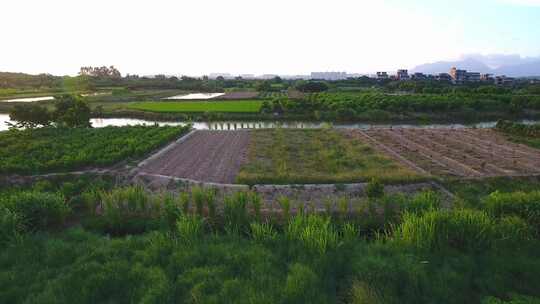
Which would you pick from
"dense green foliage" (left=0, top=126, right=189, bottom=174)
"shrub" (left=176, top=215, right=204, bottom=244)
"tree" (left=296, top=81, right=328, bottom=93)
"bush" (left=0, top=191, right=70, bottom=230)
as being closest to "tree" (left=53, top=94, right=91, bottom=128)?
"dense green foliage" (left=0, top=126, right=189, bottom=174)

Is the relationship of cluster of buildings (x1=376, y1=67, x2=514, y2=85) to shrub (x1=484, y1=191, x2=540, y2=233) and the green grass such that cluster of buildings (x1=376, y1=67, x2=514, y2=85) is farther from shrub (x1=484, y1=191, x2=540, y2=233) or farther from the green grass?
shrub (x1=484, y1=191, x2=540, y2=233)

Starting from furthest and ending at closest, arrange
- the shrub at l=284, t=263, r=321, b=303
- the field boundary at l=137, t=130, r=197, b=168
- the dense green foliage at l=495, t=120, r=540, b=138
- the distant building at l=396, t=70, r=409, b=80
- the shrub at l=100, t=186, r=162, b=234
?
the distant building at l=396, t=70, r=409, b=80 → the dense green foliage at l=495, t=120, r=540, b=138 → the field boundary at l=137, t=130, r=197, b=168 → the shrub at l=100, t=186, r=162, b=234 → the shrub at l=284, t=263, r=321, b=303

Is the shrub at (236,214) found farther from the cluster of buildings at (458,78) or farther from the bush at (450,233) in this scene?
the cluster of buildings at (458,78)

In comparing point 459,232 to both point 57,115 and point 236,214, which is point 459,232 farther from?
point 57,115

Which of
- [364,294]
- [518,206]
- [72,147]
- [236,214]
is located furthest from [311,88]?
[364,294]

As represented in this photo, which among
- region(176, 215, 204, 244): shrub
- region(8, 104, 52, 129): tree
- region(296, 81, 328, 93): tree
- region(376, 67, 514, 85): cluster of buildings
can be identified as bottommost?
region(176, 215, 204, 244): shrub

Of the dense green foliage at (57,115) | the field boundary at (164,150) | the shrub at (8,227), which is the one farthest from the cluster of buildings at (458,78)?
→ the shrub at (8,227)
